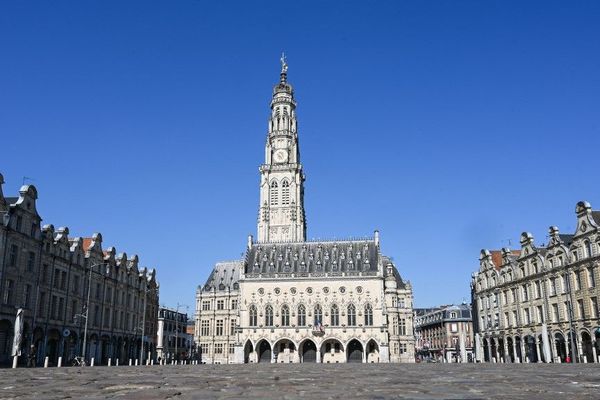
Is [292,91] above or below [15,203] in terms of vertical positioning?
above

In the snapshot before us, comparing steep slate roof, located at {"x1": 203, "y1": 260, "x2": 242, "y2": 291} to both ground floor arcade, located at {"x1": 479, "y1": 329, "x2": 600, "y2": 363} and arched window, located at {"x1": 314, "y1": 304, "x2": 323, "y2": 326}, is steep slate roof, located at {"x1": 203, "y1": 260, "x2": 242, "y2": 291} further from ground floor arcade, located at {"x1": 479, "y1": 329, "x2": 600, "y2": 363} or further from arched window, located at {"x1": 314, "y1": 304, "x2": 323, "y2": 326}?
ground floor arcade, located at {"x1": 479, "y1": 329, "x2": 600, "y2": 363}

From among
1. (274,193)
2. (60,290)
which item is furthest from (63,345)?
(274,193)

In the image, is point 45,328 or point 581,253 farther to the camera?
point 581,253

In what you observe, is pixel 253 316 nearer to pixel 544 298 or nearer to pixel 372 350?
pixel 372 350

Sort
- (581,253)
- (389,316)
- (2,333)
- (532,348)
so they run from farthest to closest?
(389,316) < (532,348) < (581,253) < (2,333)

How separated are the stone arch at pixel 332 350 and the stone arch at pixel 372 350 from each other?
3522 millimetres

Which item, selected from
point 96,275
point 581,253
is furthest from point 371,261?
point 96,275

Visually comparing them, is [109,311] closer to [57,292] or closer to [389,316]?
[57,292]

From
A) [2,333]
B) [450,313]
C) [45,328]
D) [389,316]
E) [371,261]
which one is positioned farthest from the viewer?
[450,313]

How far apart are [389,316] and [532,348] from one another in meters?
31.6

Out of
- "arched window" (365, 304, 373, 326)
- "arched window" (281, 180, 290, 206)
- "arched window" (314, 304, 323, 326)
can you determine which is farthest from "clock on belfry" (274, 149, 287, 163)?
"arched window" (365, 304, 373, 326)

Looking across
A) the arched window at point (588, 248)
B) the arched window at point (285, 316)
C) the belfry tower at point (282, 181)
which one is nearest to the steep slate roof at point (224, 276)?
the belfry tower at point (282, 181)

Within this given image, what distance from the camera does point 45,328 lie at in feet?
172

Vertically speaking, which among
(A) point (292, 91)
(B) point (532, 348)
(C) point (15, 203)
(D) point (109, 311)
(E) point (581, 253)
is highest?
(A) point (292, 91)
